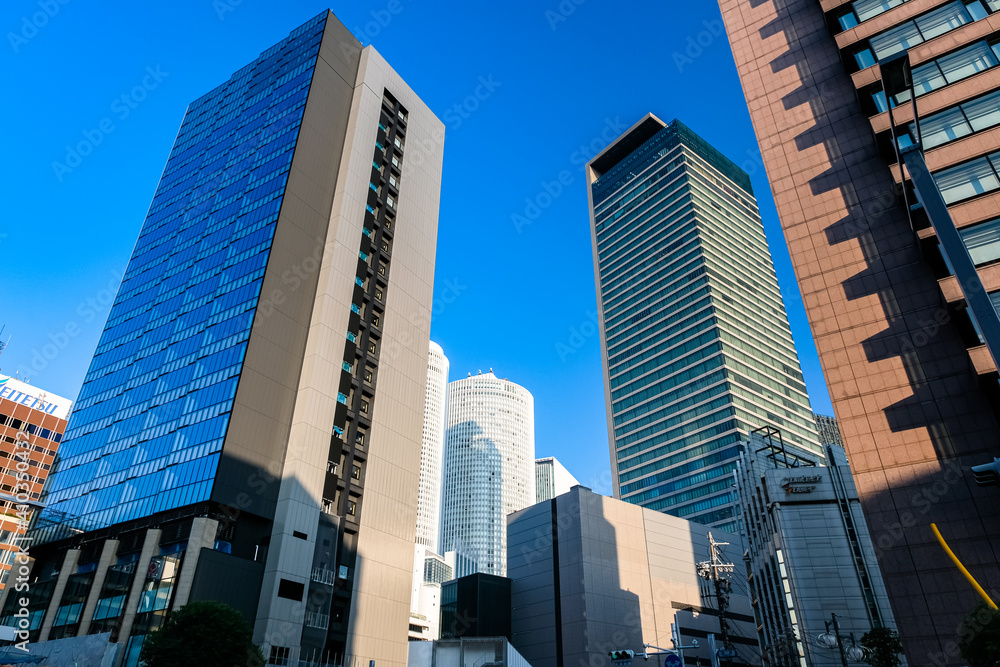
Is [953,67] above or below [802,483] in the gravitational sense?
above

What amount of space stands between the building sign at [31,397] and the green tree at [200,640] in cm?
10580

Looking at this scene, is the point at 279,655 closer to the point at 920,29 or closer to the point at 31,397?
the point at 920,29

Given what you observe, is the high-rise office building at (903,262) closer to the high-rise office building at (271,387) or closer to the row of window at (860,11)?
the row of window at (860,11)

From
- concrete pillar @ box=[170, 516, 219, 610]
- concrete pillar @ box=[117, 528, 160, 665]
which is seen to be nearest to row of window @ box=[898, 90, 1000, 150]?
concrete pillar @ box=[170, 516, 219, 610]

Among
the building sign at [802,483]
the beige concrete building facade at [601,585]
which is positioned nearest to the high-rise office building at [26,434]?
the beige concrete building facade at [601,585]

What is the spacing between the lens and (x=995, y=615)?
2541 cm

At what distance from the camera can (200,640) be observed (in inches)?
1651

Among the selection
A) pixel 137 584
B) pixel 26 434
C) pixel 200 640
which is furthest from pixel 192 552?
pixel 26 434

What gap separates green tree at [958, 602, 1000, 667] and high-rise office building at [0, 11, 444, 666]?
170ft

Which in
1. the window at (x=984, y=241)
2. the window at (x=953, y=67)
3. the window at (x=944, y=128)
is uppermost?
the window at (x=953, y=67)

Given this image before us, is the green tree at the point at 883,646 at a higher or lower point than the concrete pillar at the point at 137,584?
lower

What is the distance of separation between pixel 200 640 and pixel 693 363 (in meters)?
148

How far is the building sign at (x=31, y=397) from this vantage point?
401 ft

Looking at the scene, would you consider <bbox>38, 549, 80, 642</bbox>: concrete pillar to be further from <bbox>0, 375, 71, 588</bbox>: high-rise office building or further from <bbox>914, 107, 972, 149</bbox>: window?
<bbox>914, 107, 972, 149</bbox>: window
